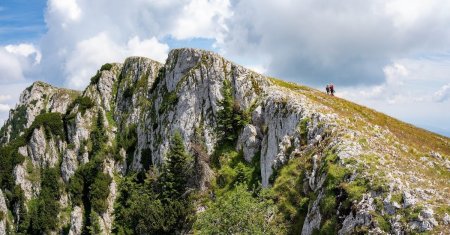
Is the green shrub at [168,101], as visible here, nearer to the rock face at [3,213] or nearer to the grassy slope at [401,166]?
the grassy slope at [401,166]

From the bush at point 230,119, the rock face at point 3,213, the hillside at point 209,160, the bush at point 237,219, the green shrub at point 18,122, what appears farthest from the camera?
the green shrub at point 18,122

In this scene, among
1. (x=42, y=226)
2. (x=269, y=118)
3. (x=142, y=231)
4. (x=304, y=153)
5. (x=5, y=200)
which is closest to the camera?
(x=304, y=153)

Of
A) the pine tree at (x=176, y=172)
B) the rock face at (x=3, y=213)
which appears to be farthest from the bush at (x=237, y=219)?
the rock face at (x=3, y=213)

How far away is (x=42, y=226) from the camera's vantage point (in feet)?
313

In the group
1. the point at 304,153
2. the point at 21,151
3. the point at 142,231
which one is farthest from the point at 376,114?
the point at 21,151

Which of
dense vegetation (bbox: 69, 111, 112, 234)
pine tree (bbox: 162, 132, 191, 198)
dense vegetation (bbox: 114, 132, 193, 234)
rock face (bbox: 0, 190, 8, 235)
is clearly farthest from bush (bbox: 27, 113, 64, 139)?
pine tree (bbox: 162, 132, 191, 198)

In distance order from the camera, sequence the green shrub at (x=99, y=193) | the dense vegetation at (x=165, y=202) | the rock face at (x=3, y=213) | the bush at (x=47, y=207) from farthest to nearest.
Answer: the rock face at (x=3, y=213) → the bush at (x=47, y=207) → the green shrub at (x=99, y=193) → the dense vegetation at (x=165, y=202)

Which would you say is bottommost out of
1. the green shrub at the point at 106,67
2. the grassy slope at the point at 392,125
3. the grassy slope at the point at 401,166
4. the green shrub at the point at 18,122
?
the grassy slope at the point at 401,166

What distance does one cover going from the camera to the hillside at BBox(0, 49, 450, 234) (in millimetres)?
31203

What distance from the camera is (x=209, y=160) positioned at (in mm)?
68312

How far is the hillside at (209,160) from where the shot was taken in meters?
31.2

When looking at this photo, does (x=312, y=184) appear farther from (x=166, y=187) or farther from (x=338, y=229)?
(x=166, y=187)

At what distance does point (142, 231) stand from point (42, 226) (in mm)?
43848

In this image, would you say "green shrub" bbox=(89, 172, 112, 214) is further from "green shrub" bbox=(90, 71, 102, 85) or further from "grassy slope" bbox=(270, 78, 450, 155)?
"grassy slope" bbox=(270, 78, 450, 155)
